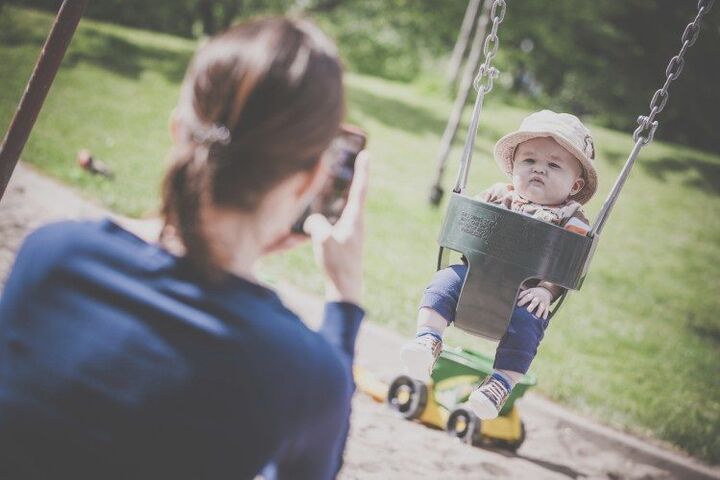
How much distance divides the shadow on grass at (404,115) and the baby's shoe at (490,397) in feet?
38.1

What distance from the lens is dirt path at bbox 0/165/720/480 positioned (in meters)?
3.17

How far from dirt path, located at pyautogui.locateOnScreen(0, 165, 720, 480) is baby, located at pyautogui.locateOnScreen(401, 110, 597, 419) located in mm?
997

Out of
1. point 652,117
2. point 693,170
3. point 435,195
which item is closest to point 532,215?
point 652,117

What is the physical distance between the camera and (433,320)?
241 centimetres

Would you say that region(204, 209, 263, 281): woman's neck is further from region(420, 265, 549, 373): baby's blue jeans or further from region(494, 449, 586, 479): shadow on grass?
region(494, 449, 586, 479): shadow on grass

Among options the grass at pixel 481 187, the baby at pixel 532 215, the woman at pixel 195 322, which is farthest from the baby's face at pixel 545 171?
the grass at pixel 481 187

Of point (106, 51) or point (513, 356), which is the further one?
point (106, 51)

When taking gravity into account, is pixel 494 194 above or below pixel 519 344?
above

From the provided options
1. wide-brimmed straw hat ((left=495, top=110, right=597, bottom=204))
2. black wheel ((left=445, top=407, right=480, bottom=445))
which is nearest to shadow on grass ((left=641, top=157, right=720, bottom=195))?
black wheel ((left=445, top=407, right=480, bottom=445))

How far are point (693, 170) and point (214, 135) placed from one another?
15741 millimetres

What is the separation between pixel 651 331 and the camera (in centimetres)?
696

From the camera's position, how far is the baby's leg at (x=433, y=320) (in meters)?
2.21

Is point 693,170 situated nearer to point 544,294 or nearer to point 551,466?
point 551,466

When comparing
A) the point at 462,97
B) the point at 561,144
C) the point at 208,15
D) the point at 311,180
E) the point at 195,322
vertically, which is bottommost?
the point at 195,322
